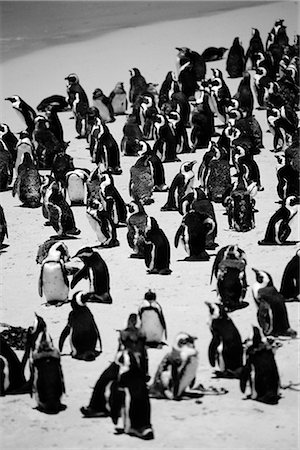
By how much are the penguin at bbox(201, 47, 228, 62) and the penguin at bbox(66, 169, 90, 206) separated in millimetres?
8634

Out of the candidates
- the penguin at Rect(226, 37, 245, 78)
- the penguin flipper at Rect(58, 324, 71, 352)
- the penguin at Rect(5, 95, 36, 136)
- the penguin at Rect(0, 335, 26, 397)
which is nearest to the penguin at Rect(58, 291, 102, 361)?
the penguin flipper at Rect(58, 324, 71, 352)

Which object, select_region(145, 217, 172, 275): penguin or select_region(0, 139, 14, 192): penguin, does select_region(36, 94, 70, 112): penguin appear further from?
select_region(145, 217, 172, 275): penguin

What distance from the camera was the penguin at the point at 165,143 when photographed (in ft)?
46.4

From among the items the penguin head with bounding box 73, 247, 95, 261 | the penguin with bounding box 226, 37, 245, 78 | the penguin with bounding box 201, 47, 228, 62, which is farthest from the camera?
the penguin with bounding box 201, 47, 228, 62

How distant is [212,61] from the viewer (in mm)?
21125

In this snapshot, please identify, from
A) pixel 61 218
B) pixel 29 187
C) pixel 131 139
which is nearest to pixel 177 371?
pixel 61 218

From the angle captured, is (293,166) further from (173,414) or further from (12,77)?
(12,77)

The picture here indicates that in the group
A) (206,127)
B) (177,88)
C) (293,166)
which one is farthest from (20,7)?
(293,166)

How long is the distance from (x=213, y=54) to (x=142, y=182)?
28.7 feet

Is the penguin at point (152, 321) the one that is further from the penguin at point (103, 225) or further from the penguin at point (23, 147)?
the penguin at point (23, 147)

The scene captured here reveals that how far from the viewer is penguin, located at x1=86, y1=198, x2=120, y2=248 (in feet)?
36.9

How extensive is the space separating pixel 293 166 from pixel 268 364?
17.7 ft

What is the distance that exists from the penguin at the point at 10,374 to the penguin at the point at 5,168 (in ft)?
17.9

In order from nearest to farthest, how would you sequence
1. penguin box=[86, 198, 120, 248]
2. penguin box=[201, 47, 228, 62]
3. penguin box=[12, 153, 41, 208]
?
penguin box=[86, 198, 120, 248], penguin box=[12, 153, 41, 208], penguin box=[201, 47, 228, 62]
